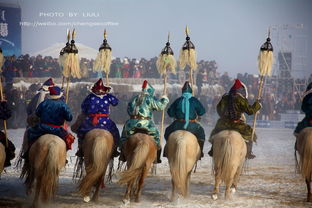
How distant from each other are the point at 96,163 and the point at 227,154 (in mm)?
1554

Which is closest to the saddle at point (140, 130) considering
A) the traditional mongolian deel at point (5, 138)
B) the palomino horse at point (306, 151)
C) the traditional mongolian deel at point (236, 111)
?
the traditional mongolian deel at point (236, 111)

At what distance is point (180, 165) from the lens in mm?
6016

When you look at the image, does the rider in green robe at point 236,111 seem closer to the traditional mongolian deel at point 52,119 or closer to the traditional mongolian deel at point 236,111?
the traditional mongolian deel at point 236,111

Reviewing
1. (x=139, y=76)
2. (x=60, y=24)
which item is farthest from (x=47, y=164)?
(x=139, y=76)

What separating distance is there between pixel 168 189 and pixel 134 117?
4.04 ft

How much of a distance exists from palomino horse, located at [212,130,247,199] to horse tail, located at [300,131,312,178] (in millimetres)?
Answer: 715

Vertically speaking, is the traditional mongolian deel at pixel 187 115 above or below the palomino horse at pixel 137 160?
above

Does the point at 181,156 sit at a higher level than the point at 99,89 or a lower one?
lower

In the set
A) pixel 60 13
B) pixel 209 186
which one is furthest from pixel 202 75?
pixel 209 186

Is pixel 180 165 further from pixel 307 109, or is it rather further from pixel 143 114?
pixel 307 109

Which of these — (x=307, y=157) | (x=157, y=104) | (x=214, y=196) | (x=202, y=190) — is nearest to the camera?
(x=307, y=157)

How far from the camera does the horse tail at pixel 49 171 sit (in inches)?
219

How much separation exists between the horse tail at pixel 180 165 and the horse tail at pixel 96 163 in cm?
82

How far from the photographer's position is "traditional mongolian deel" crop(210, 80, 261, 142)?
21.3ft
